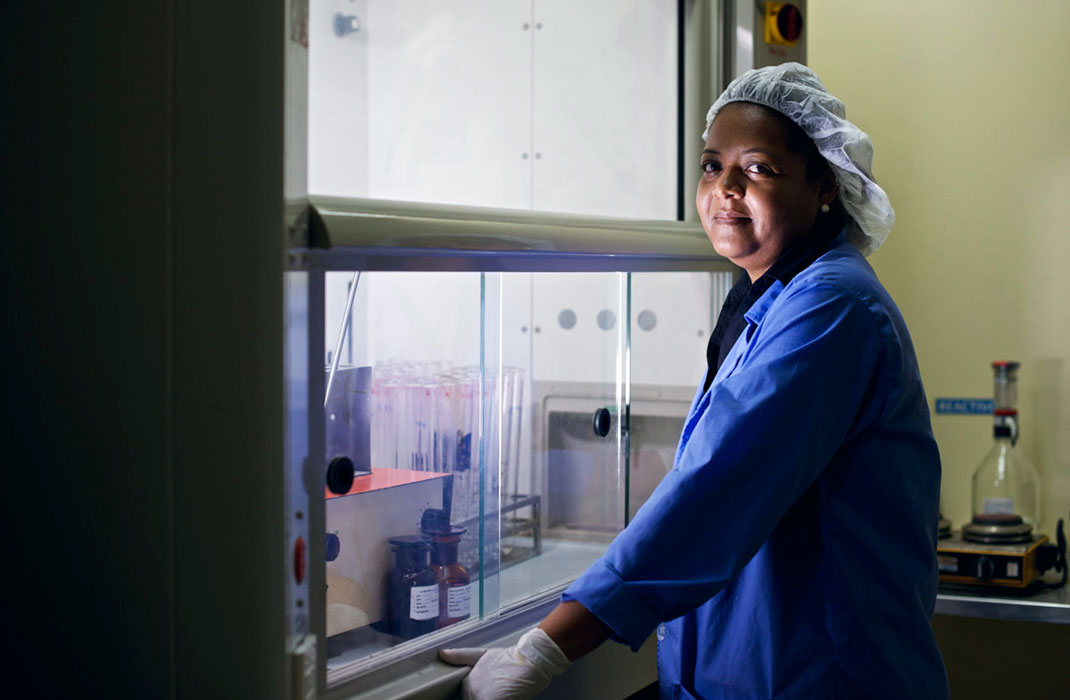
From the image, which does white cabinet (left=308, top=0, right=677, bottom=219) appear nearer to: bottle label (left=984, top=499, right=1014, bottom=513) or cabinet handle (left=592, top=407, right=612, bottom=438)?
cabinet handle (left=592, top=407, right=612, bottom=438)

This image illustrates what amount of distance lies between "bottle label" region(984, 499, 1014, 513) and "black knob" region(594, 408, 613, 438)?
42.6 inches

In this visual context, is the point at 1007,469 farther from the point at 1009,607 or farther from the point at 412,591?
the point at 412,591

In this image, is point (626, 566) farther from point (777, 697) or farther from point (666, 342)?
point (666, 342)

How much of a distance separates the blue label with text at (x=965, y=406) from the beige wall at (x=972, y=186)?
0.02m

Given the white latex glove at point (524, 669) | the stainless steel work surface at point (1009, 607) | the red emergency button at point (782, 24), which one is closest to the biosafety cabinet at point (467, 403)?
the white latex glove at point (524, 669)

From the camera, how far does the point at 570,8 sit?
5.42 feet

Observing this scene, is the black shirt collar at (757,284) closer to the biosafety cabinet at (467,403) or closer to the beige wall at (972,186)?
the biosafety cabinet at (467,403)

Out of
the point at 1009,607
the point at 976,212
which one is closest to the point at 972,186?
the point at 976,212

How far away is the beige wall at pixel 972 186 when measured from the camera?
7.23ft

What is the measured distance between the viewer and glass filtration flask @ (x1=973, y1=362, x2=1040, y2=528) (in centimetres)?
220

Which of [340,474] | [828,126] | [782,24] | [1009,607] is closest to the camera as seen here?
[340,474]

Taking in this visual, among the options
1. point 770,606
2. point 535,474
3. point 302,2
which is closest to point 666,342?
point 535,474

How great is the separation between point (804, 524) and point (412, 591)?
0.48 meters

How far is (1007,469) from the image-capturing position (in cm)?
223
